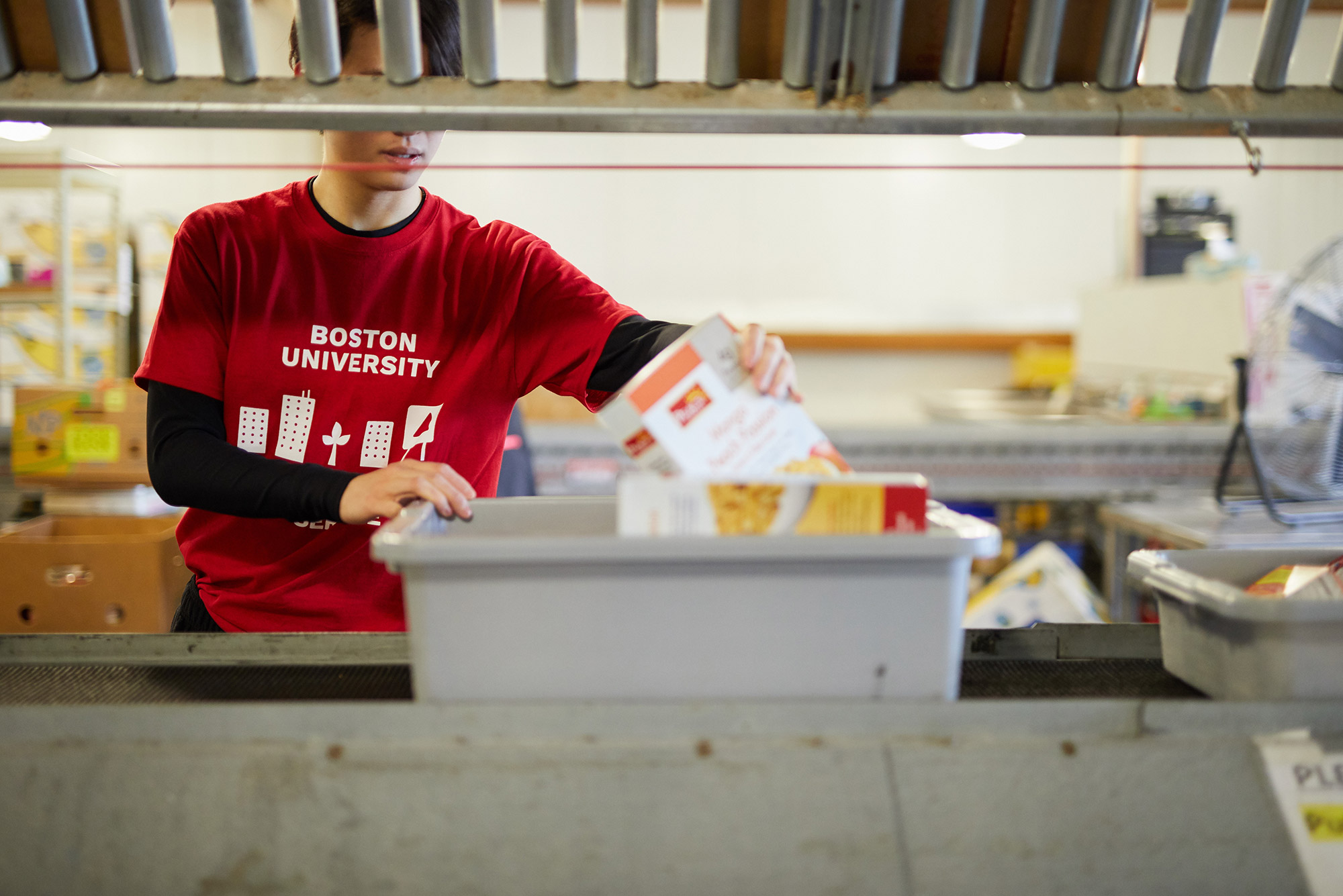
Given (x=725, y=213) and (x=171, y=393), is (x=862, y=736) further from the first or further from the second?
(x=725, y=213)

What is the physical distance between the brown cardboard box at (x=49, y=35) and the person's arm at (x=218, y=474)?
36 cm

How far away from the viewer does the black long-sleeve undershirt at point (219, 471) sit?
102 cm

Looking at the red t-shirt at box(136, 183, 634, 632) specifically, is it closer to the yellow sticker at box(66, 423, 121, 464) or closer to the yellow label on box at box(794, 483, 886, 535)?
the yellow label on box at box(794, 483, 886, 535)

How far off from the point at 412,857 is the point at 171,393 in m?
0.68

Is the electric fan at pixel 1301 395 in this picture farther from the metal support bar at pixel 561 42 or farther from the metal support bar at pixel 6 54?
the metal support bar at pixel 6 54

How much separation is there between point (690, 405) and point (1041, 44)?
538 mm

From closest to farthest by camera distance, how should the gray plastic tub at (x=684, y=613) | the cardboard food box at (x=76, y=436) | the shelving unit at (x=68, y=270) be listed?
1. the gray plastic tub at (x=684, y=613)
2. the cardboard food box at (x=76, y=436)
3. the shelving unit at (x=68, y=270)

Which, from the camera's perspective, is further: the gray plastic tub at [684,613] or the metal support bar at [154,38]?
the metal support bar at [154,38]

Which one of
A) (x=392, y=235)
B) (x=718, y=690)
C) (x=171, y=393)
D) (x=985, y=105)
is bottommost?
(x=718, y=690)

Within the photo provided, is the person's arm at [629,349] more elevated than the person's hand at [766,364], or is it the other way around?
→ the person's hand at [766,364]

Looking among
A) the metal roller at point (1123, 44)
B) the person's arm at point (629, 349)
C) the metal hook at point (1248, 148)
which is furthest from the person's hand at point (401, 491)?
the metal hook at point (1248, 148)

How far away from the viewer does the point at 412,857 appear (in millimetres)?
771

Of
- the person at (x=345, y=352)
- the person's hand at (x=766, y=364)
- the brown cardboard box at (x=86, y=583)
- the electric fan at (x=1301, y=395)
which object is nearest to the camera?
the person's hand at (x=766, y=364)

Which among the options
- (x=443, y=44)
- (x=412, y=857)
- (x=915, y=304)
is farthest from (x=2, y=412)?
(x=915, y=304)
